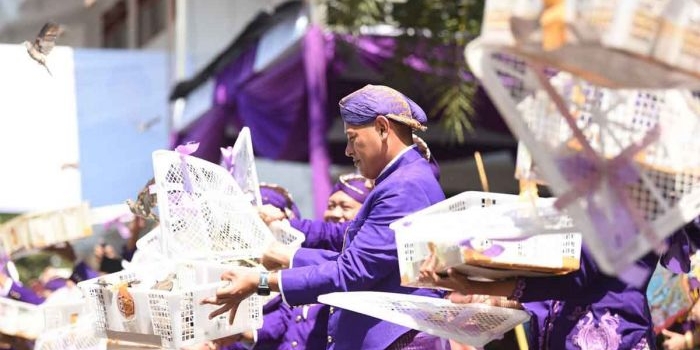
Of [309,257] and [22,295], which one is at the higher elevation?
[309,257]

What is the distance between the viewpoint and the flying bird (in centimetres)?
573

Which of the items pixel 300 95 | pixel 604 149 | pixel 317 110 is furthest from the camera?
pixel 300 95

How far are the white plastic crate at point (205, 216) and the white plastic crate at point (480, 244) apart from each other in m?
1.06

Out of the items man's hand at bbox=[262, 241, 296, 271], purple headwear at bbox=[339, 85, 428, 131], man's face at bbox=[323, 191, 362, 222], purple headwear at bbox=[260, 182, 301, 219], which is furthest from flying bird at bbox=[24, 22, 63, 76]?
purple headwear at bbox=[339, 85, 428, 131]

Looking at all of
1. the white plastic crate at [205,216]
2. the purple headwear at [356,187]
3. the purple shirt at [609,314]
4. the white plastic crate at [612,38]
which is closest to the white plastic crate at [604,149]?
the white plastic crate at [612,38]

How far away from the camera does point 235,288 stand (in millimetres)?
4359

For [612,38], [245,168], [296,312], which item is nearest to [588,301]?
[612,38]

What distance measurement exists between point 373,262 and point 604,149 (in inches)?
53.0

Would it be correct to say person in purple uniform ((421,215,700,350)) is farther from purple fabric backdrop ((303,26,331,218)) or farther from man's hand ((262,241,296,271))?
purple fabric backdrop ((303,26,331,218))

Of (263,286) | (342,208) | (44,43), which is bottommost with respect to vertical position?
(342,208)

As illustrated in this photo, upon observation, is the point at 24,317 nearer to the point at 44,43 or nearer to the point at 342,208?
the point at 44,43

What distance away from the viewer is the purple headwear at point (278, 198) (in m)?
6.16

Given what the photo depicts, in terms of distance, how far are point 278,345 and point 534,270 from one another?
7.45 ft

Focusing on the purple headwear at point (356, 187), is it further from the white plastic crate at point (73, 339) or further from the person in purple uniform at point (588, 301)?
the person in purple uniform at point (588, 301)
